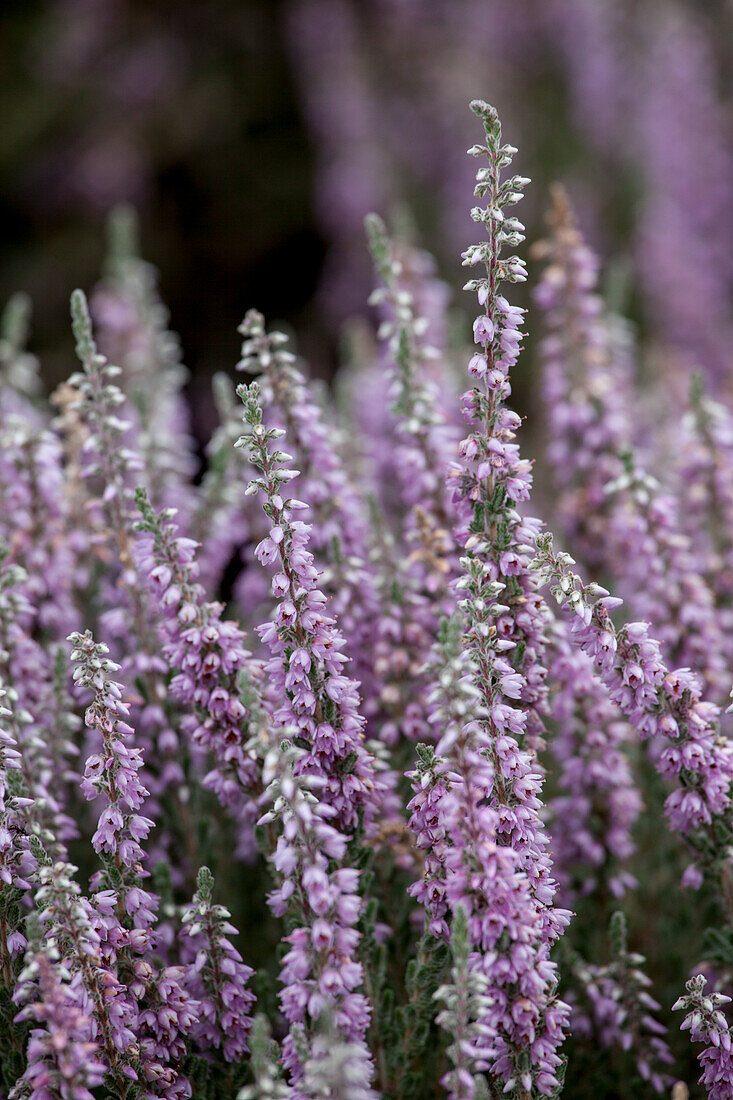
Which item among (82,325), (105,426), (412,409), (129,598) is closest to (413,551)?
(412,409)

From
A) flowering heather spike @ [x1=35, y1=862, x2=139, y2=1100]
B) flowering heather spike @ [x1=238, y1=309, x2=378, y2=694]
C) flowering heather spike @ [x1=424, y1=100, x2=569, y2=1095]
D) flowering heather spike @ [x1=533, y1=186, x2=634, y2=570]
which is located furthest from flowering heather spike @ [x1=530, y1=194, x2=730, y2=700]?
flowering heather spike @ [x1=35, y1=862, x2=139, y2=1100]

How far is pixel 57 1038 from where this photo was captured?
8.64ft

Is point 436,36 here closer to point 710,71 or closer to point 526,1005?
point 710,71

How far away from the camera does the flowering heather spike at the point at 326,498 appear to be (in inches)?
151

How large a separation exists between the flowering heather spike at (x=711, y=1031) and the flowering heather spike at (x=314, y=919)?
36.4 inches

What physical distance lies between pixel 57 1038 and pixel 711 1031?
1764mm

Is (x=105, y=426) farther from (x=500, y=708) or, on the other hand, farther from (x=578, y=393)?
(x=578, y=393)

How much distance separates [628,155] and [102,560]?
7.91 m

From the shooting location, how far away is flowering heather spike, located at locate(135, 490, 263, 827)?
3.22 m

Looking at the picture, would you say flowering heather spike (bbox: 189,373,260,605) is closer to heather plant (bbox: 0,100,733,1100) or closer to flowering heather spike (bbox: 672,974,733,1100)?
heather plant (bbox: 0,100,733,1100)

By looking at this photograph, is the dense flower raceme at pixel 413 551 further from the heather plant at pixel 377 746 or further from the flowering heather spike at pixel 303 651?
the flowering heather spike at pixel 303 651

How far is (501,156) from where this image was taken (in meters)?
3.04

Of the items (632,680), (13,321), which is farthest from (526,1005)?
(13,321)

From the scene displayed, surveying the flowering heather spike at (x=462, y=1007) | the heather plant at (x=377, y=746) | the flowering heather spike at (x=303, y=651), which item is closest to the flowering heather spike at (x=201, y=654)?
the heather plant at (x=377, y=746)
